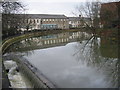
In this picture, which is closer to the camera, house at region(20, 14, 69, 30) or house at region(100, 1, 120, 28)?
house at region(100, 1, 120, 28)

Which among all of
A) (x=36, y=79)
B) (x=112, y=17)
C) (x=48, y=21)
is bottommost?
(x=36, y=79)

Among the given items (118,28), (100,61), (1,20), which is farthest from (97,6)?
(100,61)

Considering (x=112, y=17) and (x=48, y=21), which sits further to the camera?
(x=48, y=21)

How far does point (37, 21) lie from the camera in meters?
55.3

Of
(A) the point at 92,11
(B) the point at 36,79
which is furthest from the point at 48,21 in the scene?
(B) the point at 36,79

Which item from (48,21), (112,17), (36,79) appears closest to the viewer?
(36,79)

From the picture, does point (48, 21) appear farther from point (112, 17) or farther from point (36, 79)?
point (36, 79)

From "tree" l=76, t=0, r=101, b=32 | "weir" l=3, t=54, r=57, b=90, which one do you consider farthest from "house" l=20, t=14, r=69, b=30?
"weir" l=3, t=54, r=57, b=90

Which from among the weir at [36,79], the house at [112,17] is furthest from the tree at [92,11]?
the weir at [36,79]

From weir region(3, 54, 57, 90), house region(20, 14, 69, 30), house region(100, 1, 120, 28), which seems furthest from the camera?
house region(20, 14, 69, 30)

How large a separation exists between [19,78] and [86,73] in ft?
11.7

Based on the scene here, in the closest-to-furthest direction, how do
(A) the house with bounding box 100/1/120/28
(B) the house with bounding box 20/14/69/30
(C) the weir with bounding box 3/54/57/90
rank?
1. (C) the weir with bounding box 3/54/57/90
2. (A) the house with bounding box 100/1/120/28
3. (B) the house with bounding box 20/14/69/30

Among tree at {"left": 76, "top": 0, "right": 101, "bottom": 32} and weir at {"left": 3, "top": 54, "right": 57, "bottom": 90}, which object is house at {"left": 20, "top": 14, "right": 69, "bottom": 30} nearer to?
tree at {"left": 76, "top": 0, "right": 101, "bottom": 32}

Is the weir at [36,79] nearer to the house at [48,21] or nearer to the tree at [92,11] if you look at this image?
the tree at [92,11]
